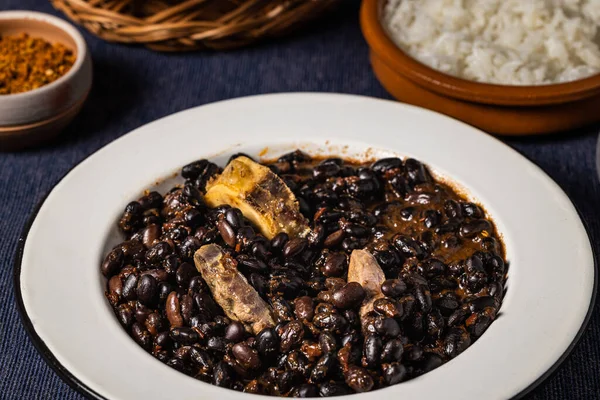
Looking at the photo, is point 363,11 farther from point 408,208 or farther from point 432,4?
point 408,208

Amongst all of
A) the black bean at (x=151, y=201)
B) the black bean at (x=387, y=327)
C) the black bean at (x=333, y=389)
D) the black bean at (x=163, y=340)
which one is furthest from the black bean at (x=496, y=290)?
the black bean at (x=151, y=201)

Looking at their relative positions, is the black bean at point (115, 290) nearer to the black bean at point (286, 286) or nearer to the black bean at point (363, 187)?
the black bean at point (286, 286)

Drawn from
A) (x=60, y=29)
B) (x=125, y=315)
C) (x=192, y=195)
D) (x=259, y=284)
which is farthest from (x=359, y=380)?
(x=60, y=29)

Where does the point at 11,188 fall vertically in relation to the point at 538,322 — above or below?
below

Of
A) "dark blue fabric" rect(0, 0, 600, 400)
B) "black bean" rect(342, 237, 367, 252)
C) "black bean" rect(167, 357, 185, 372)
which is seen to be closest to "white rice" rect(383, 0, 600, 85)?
"dark blue fabric" rect(0, 0, 600, 400)

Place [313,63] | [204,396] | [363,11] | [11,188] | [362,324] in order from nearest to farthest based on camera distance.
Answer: [204,396] → [362,324] → [11,188] → [363,11] → [313,63]

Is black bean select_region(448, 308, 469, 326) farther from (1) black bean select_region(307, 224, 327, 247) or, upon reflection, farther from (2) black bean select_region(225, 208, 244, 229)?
(2) black bean select_region(225, 208, 244, 229)

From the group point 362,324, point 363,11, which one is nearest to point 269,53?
point 363,11
